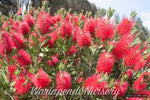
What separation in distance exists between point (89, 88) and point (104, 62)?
20cm

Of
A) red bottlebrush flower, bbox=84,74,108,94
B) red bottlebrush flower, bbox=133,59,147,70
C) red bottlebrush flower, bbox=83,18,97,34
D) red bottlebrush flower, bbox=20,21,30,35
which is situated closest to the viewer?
red bottlebrush flower, bbox=84,74,108,94

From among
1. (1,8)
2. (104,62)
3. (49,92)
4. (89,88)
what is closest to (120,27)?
(104,62)

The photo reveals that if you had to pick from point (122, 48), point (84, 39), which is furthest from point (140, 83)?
point (84, 39)

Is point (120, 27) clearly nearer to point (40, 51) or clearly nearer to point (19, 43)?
point (40, 51)

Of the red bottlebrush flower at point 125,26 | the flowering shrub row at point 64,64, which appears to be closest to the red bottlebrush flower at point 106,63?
the flowering shrub row at point 64,64

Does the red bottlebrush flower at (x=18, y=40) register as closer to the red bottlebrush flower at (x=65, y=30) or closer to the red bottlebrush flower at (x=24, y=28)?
the red bottlebrush flower at (x=24, y=28)

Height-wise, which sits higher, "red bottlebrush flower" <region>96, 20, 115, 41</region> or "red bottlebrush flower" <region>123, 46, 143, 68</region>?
"red bottlebrush flower" <region>96, 20, 115, 41</region>

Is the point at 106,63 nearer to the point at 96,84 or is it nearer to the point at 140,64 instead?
the point at 96,84

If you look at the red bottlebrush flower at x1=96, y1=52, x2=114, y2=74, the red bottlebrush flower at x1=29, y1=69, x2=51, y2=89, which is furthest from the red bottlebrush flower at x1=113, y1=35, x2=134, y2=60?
the red bottlebrush flower at x1=29, y1=69, x2=51, y2=89

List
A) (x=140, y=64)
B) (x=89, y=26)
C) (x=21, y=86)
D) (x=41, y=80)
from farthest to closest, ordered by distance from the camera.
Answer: (x=89, y=26), (x=140, y=64), (x=21, y=86), (x=41, y=80)

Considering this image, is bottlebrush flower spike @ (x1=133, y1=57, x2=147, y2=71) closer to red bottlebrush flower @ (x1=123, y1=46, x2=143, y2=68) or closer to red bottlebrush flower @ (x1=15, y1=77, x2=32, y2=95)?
red bottlebrush flower @ (x1=123, y1=46, x2=143, y2=68)

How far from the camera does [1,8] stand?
12.5m

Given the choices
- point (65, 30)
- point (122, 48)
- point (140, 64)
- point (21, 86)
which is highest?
point (65, 30)

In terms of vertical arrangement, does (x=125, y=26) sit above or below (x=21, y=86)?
above
